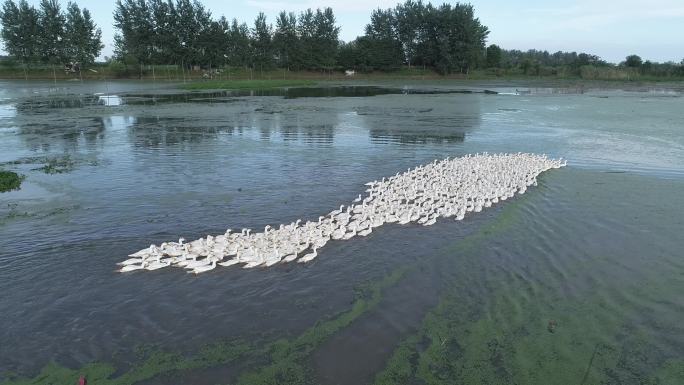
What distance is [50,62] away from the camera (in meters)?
96.9

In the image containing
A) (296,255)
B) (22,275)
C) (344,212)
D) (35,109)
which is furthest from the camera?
(35,109)

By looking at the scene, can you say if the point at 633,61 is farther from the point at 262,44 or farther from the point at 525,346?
the point at 525,346

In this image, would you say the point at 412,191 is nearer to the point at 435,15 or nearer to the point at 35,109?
the point at 35,109

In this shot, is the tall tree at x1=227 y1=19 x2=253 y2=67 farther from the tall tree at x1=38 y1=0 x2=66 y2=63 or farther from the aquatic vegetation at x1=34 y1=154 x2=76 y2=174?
the aquatic vegetation at x1=34 y1=154 x2=76 y2=174

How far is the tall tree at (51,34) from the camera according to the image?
9412 centimetres

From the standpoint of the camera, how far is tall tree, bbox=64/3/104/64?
94.9 m

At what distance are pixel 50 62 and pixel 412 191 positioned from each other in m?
102

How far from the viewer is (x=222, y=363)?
28.8 ft

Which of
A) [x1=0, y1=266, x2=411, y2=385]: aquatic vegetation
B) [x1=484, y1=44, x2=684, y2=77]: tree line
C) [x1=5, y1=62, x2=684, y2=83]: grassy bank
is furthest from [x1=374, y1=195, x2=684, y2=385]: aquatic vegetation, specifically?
[x1=484, y1=44, x2=684, y2=77]: tree line

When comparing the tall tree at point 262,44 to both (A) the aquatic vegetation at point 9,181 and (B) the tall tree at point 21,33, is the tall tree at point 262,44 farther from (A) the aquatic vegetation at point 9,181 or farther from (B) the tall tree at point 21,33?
(A) the aquatic vegetation at point 9,181

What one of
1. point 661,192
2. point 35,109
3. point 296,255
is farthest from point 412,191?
point 35,109

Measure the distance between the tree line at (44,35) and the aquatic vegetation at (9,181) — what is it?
86.7 meters

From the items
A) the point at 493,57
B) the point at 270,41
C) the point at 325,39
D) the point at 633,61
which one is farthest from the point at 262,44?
the point at 633,61

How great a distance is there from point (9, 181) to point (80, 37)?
89.1 metres
